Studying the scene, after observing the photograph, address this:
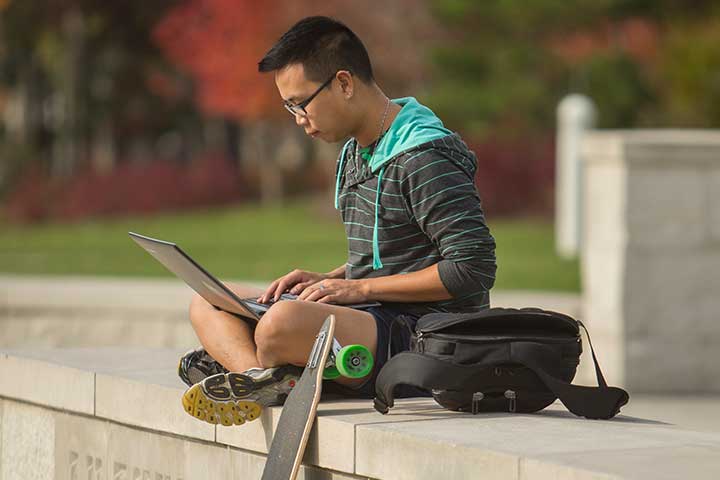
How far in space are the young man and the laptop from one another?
0.04 m

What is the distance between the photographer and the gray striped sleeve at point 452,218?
4.55 meters

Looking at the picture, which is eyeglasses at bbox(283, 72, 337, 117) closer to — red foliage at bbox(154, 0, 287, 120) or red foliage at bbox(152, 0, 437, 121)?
red foliage at bbox(152, 0, 437, 121)

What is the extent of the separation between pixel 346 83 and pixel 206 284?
2.47 ft

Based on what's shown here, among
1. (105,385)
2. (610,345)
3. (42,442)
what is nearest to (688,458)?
(105,385)

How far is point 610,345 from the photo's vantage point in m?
9.63

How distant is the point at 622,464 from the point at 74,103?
31.0 meters

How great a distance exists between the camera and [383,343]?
4695 millimetres

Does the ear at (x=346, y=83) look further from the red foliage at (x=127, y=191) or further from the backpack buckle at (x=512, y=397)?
the red foliage at (x=127, y=191)

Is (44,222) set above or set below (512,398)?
above

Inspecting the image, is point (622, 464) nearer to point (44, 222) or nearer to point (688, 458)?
point (688, 458)

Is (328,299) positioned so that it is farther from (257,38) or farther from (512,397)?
(257,38)

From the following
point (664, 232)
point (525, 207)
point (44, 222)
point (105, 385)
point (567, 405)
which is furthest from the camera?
point (44, 222)

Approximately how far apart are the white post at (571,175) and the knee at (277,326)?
10.7 meters

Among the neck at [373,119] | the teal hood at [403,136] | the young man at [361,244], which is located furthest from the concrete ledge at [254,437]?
the neck at [373,119]
